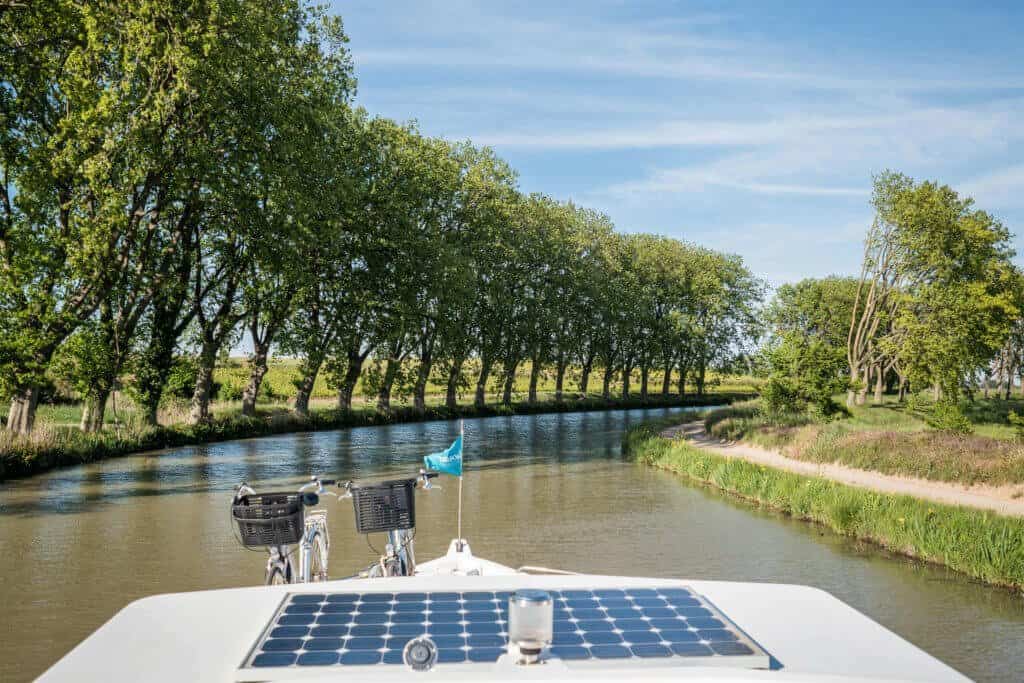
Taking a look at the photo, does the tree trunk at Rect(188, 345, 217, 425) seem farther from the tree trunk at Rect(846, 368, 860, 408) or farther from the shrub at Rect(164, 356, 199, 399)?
the tree trunk at Rect(846, 368, 860, 408)

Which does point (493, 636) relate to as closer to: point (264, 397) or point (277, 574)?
point (277, 574)

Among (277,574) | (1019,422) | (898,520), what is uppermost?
(277,574)

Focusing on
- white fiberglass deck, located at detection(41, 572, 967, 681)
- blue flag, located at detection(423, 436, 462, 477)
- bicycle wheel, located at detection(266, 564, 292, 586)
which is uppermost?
blue flag, located at detection(423, 436, 462, 477)

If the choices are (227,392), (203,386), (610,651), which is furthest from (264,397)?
(610,651)

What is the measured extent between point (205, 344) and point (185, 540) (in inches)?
877

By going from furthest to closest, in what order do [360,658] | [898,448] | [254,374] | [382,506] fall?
[254,374], [898,448], [382,506], [360,658]

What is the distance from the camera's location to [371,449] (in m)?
31.1

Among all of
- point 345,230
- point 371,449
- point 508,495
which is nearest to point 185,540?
point 508,495

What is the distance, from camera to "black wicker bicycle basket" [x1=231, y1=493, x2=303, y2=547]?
6664mm

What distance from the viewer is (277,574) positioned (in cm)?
679

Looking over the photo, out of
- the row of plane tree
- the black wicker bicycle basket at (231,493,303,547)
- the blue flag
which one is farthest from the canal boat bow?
the row of plane tree

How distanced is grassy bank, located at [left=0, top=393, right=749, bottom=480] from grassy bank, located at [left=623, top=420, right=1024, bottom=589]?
1735 centimetres

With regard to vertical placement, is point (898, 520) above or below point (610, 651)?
below

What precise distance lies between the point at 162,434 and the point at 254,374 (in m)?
7.86
